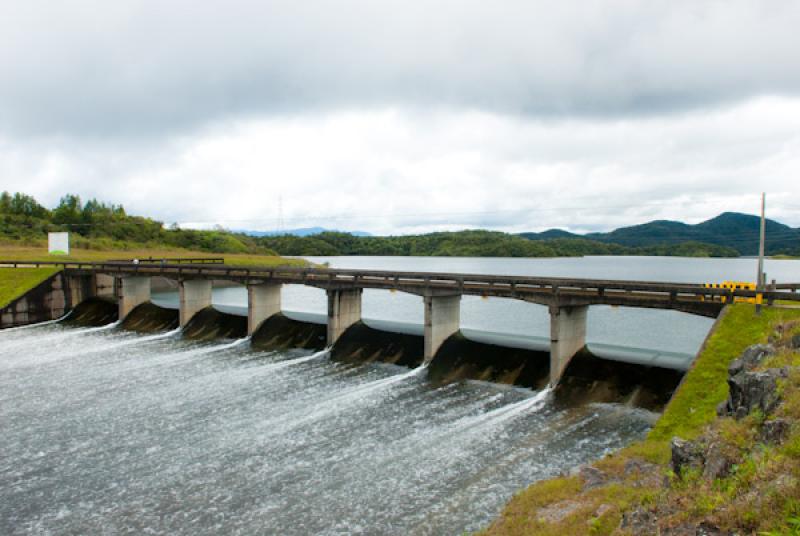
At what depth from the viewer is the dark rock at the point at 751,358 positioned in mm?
21014

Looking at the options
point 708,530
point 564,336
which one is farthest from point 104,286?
point 708,530

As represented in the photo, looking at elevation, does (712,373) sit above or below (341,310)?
below

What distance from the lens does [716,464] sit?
13562mm

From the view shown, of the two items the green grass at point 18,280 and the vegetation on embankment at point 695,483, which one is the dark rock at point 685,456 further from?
the green grass at point 18,280

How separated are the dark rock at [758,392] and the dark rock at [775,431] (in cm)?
167

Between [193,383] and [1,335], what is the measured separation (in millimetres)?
37339

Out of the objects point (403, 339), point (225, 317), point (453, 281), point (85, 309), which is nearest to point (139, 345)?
point (225, 317)

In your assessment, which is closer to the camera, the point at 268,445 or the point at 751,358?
the point at 751,358

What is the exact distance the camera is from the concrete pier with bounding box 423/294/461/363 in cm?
4378

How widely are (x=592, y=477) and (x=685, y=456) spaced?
18.7 feet

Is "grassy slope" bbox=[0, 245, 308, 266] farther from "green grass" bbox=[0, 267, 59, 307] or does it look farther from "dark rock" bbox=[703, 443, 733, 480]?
"dark rock" bbox=[703, 443, 733, 480]

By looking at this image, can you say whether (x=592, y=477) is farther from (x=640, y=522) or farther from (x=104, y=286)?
(x=104, y=286)

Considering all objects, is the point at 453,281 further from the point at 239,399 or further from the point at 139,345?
the point at 139,345

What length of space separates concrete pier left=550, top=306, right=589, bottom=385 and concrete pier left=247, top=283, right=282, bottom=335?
3285 centimetres
